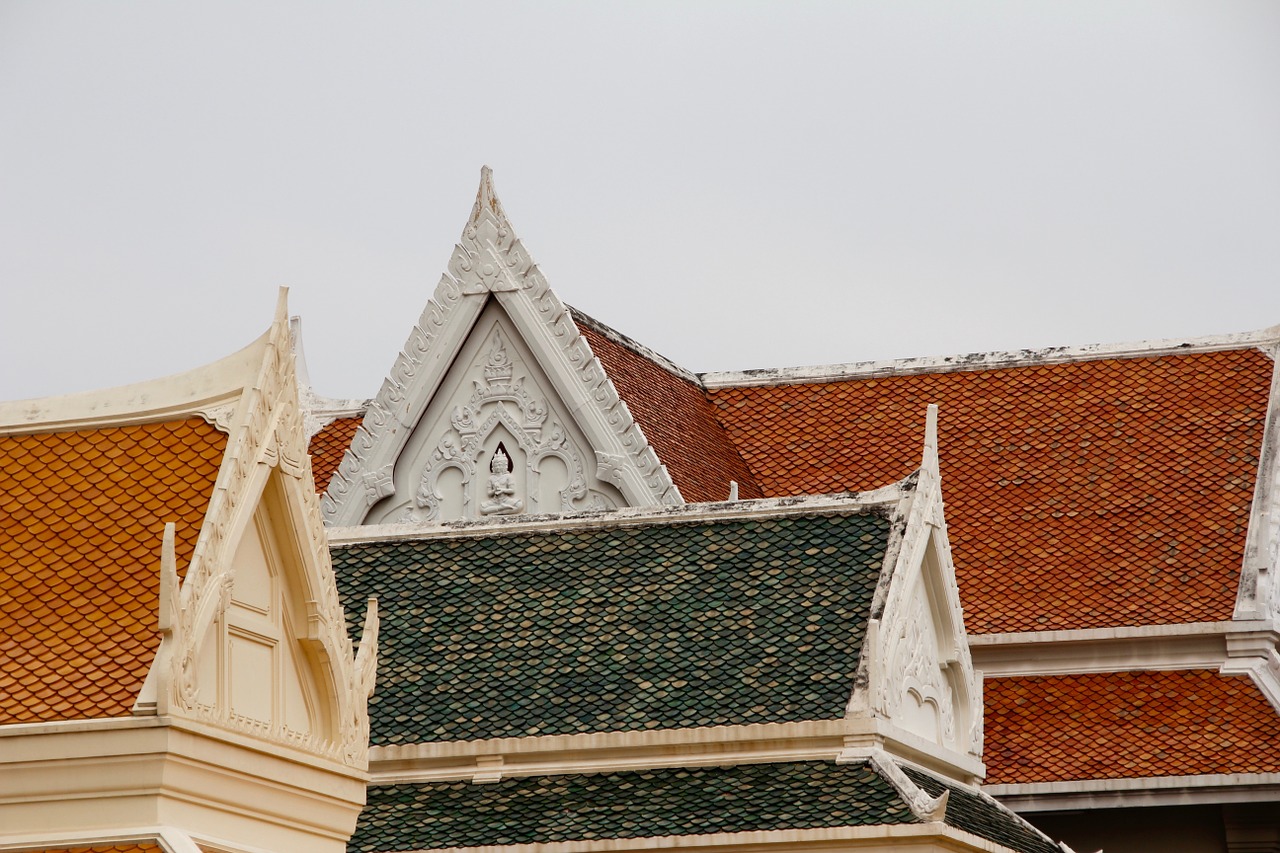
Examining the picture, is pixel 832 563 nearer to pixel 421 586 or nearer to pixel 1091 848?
pixel 421 586

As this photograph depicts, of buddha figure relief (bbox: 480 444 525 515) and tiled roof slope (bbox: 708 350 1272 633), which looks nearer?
buddha figure relief (bbox: 480 444 525 515)

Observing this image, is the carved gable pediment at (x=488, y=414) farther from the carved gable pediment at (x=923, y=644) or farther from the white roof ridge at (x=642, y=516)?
the carved gable pediment at (x=923, y=644)

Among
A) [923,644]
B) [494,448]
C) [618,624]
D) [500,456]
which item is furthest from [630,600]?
[494,448]

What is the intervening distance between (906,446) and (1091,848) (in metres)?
5.02

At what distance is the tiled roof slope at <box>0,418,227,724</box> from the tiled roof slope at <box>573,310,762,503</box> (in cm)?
1057

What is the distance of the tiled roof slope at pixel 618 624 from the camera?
1627 cm

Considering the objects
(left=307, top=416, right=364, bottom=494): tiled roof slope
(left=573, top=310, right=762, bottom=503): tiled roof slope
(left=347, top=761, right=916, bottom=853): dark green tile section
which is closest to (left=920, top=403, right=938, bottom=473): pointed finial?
(left=347, top=761, right=916, bottom=853): dark green tile section

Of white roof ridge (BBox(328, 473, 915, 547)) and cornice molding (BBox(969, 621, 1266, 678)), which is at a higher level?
cornice molding (BBox(969, 621, 1266, 678))

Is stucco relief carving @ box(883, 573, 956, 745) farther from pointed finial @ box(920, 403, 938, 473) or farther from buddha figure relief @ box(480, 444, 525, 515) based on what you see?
buddha figure relief @ box(480, 444, 525, 515)

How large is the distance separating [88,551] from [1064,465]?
1463 cm

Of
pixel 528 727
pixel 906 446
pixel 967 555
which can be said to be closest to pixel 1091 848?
pixel 967 555

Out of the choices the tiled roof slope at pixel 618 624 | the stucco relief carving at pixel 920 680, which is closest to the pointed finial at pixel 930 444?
the tiled roof slope at pixel 618 624

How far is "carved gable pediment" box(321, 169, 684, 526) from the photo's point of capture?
2125 centimetres

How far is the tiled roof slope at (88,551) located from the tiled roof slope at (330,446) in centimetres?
1299
